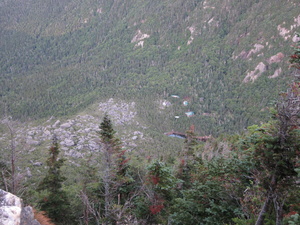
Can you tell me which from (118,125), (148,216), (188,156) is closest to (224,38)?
(118,125)

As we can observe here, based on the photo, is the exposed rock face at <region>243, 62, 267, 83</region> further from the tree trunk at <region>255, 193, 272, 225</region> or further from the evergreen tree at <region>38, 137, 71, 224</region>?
the tree trunk at <region>255, 193, 272, 225</region>

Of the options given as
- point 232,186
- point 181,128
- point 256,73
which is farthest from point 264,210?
point 256,73

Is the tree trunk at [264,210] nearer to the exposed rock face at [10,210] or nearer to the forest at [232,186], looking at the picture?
the forest at [232,186]

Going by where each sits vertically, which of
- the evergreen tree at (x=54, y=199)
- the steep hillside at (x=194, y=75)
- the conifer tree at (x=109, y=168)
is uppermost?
the steep hillside at (x=194, y=75)

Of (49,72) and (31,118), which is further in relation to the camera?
(49,72)

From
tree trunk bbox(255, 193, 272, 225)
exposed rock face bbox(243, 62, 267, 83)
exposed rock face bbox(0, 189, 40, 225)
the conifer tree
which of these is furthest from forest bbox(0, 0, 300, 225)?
exposed rock face bbox(0, 189, 40, 225)

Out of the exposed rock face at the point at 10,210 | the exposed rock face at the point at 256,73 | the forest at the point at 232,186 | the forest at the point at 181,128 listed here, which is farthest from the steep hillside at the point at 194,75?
the exposed rock face at the point at 10,210

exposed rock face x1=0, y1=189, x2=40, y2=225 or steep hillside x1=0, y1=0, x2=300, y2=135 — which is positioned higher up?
steep hillside x1=0, y1=0, x2=300, y2=135

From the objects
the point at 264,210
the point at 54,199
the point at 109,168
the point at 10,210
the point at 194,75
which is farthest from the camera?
the point at 194,75

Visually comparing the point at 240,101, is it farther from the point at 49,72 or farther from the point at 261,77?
the point at 49,72

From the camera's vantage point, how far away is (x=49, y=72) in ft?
553

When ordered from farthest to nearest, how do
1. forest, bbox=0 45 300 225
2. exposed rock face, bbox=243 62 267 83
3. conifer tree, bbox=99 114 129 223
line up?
exposed rock face, bbox=243 62 267 83, conifer tree, bbox=99 114 129 223, forest, bbox=0 45 300 225

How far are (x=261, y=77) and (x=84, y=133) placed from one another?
102572mm

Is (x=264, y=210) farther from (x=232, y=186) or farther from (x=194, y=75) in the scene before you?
(x=194, y=75)
